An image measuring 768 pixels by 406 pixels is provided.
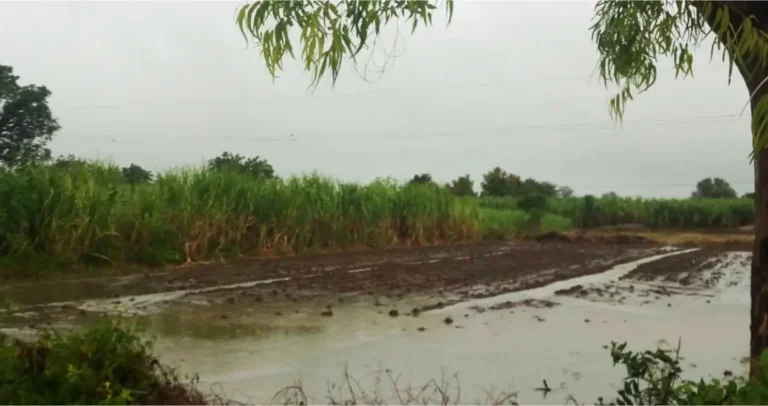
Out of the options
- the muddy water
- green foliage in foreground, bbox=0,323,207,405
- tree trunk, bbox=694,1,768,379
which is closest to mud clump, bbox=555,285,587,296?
the muddy water

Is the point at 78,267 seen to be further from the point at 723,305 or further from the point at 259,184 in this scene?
the point at 723,305

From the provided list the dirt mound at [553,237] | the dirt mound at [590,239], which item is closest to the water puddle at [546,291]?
the dirt mound at [590,239]

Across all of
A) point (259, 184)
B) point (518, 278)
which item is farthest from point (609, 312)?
point (259, 184)

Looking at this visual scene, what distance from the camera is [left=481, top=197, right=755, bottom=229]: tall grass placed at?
1692 inches

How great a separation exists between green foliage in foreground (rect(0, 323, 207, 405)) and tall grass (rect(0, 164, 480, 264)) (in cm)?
826

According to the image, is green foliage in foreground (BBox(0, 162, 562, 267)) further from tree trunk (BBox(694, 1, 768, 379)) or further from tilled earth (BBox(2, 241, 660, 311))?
tree trunk (BBox(694, 1, 768, 379))

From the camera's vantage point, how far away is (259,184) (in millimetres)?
16688

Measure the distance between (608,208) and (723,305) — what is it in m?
34.1

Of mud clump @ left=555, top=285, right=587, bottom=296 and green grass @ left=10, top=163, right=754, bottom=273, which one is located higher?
green grass @ left=10, top=163, right=754, bottom=273

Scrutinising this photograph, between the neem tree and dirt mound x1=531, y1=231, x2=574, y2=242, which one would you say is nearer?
the neem tree

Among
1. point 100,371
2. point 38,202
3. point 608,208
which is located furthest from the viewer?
point 608,208

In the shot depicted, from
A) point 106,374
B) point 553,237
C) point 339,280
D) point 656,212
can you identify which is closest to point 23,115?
point 339,280

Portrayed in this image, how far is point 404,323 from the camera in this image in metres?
8.10

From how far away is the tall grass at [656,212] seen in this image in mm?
42969
